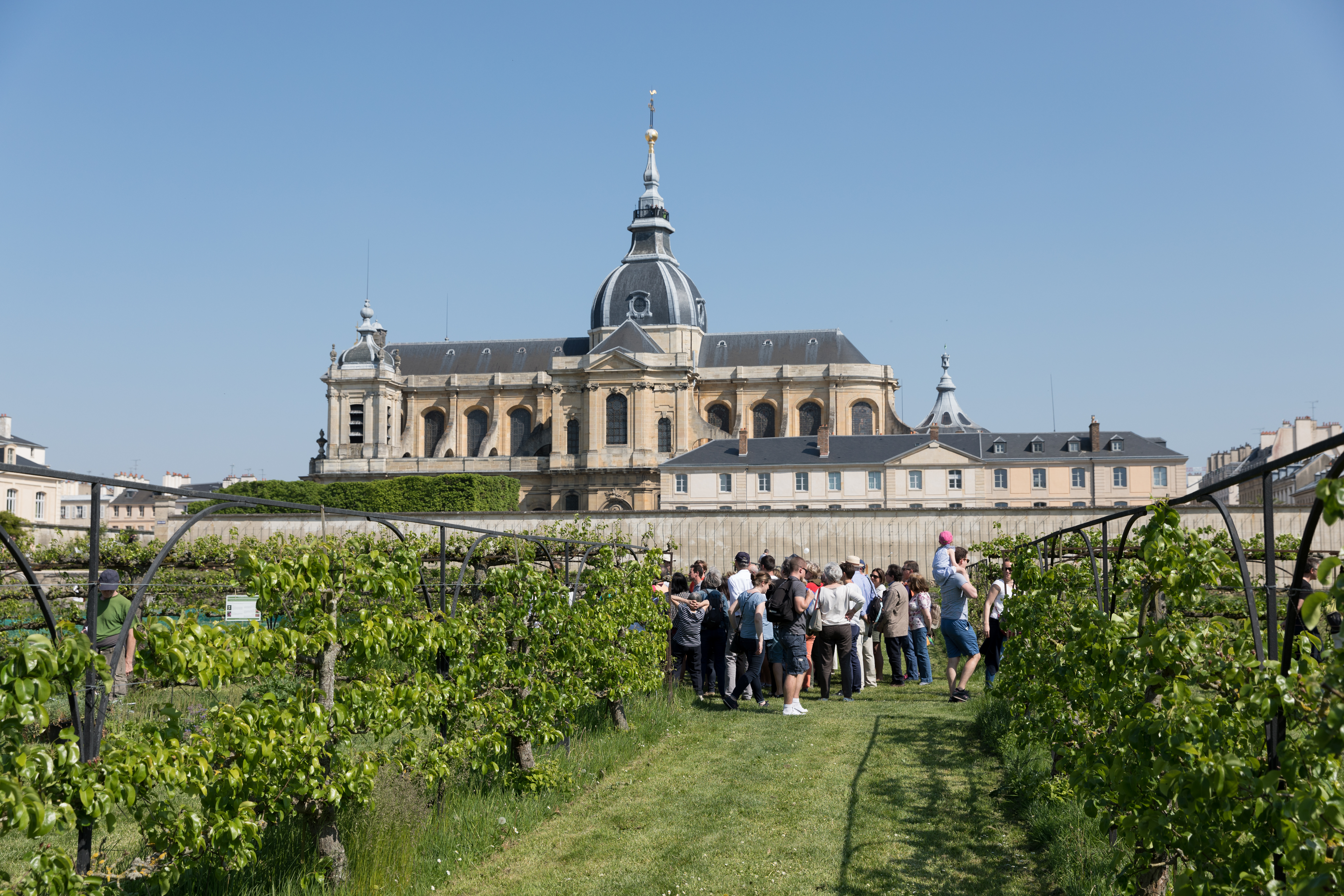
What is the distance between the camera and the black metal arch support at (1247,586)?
11.4ft

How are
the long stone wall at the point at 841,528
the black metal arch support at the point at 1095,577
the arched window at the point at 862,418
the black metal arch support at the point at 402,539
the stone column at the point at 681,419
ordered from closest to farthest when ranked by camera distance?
the black metal arch support at the point at 402,539
the black metal arch support at the point at 1095,577
the long stone wall at the point at 841,528
the stone column at the point at 681,419
the arched window at the point at 862,418

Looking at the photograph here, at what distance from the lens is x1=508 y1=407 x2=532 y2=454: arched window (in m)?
68.9

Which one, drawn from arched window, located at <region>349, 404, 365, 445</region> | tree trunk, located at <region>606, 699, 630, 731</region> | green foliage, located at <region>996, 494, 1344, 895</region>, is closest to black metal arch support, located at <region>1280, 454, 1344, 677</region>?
green foliage, located at <region>996, 494, 1344, 895</region>

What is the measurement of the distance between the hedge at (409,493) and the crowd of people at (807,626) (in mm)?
40419

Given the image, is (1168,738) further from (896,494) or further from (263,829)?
(896,494)

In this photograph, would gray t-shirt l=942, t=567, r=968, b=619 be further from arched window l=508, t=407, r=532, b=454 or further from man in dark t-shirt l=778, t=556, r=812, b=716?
arched window l=508, t=407, r=532, b=454

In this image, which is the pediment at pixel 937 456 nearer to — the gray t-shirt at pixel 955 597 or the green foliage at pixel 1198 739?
the gray t-shirt at pixel 955 597

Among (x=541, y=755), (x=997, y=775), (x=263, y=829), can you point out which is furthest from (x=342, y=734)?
(x=997, y=775)

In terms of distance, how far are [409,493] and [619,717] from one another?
47.1 meters

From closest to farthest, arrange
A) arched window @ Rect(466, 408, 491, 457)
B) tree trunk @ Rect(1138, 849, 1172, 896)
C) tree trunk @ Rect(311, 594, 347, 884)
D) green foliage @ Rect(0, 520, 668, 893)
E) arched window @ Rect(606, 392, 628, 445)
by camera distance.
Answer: green foliage @ Rect(0, 520, 668, 893), tree trunk @ Rect(1138, 849, 1172, 896), tree trunk @ Rect(311, 594, 347, 884), arched window @ Rect(606, 392, 628, 445), arched window @ Rect(466, 408, 491, 457)

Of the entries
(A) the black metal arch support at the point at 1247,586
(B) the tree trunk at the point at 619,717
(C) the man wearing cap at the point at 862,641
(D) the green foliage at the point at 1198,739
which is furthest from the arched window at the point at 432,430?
(A) the black metal arch support at the point at 1247,586

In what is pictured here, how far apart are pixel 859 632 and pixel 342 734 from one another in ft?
28.5

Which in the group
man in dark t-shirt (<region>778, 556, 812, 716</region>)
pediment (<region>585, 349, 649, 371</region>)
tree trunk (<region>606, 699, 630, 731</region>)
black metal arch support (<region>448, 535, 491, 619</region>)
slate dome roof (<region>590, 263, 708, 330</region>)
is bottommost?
tree trunk (<region>606, 699, 630, 731</region>)

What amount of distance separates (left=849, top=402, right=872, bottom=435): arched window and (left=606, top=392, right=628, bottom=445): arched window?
46.9 ft
